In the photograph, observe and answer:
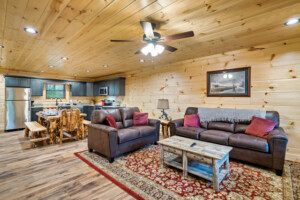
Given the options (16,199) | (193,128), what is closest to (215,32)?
(193,128)

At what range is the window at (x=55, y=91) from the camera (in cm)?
712

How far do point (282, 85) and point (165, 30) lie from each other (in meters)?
2.74

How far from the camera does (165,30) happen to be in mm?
2510

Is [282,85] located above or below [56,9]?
below

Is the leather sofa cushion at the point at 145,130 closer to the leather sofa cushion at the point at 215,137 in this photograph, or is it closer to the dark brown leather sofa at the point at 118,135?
the dark brown leather sofa at the point at 118,135

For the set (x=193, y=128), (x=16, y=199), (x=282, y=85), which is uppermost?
(x=282, y=85)

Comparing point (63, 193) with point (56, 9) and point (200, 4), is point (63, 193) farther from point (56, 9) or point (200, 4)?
A: point (200, 4)

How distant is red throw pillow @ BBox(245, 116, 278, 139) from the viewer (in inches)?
112

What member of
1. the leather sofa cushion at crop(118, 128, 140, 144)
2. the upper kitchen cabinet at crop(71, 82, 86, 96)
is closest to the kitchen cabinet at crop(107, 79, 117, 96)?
the upper kitchen cabinet at crop(71, 82, 86, 96)

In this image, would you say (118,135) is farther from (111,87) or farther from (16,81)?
(16,81)

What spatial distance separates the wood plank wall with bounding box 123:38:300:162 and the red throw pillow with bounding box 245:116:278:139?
486 mm

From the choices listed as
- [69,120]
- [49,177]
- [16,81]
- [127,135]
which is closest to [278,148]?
[127,135]

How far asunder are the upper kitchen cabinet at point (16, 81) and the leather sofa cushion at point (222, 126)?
717 centimetres

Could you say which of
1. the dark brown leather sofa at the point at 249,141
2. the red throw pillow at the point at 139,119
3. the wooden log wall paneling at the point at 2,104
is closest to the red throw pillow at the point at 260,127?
the dark brown leather sofa at the point at 249,141
